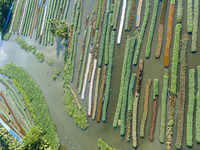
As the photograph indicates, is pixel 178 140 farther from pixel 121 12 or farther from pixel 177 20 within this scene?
pixel 121 12

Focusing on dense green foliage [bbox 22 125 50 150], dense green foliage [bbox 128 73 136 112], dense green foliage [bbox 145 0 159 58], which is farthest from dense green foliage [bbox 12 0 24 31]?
dense green foliage [bbox 145 0 159 58]

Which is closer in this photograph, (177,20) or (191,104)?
(191,104)

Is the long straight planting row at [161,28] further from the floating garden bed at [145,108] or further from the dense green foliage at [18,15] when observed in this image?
the dense green foliage at [18,15]

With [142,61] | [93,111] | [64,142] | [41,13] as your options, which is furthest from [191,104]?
[41,13]

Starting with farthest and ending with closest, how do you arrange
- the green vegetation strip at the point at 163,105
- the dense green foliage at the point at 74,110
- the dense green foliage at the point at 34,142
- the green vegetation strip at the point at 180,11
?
the dense green foliage at the point at 74,110 < the dense green foliage at the point at 34,142 < the green vegetation strip at the point at 180,11 < the green vegetation strip at the point at 163,105

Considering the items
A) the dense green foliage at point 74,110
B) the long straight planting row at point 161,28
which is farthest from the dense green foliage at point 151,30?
the dense green foliage at point 74,110

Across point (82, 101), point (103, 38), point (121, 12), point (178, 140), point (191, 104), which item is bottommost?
point (178, 140)
